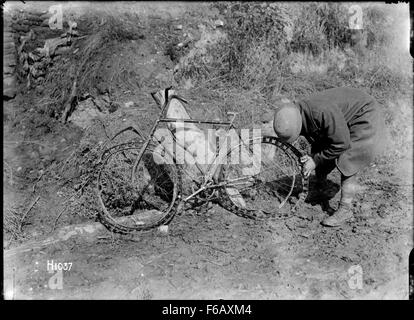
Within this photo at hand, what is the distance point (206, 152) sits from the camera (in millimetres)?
5391

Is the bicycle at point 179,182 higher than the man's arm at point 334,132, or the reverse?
the man's arm at point 334,132

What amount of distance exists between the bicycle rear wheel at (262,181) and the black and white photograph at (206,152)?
0.02 metres

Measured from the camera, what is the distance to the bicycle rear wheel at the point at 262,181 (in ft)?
17.2

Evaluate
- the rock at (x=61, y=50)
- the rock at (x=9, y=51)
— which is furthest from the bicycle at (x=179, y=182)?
the rock at (x=9, y=51)

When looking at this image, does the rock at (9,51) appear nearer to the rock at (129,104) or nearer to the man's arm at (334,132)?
the rock at (129,104)

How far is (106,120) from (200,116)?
4.33 ft

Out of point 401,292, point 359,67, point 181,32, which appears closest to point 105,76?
point 181,32

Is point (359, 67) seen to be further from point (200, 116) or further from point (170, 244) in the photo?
point (170, 244)

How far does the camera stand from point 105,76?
273 inches

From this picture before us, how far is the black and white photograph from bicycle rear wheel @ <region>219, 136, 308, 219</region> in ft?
0.06

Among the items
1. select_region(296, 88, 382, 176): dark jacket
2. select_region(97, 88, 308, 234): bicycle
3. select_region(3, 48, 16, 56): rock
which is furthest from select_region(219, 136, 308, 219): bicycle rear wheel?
select_region(3, 48, 16, 56): rock

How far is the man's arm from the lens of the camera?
458cm

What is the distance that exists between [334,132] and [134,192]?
239 centimetres

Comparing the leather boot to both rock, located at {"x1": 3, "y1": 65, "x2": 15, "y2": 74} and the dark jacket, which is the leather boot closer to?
the dark jacket
